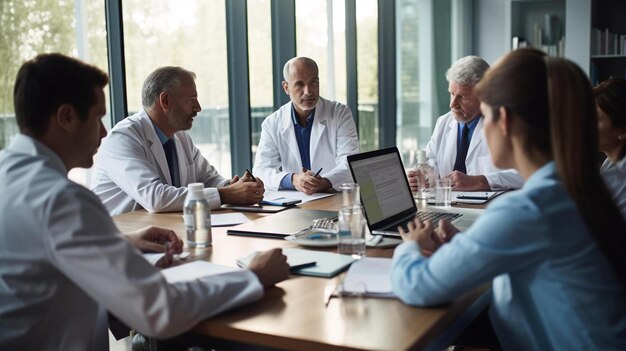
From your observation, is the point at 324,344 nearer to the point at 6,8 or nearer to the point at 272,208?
the point at 272,208

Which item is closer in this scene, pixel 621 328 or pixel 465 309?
pixel 621 328

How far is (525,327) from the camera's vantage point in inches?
56.8

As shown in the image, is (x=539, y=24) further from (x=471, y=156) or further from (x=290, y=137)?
(x=290, y=137)

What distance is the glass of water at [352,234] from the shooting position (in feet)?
6.01

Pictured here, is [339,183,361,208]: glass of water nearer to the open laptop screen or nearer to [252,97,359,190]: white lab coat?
the open laptop screen

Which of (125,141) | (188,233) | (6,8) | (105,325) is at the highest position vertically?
(6,8)

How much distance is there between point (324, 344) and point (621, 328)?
2.11 feet

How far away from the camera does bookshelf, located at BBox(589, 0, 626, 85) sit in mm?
6004

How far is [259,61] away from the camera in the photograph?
459 centimetres

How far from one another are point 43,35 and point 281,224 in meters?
1.60

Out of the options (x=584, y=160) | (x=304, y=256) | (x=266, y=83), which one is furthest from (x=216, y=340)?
(x=266, y=83)

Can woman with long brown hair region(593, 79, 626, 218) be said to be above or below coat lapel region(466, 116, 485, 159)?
above

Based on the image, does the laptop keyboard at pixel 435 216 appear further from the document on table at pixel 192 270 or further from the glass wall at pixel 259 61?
the glass wall at pixel 259 61

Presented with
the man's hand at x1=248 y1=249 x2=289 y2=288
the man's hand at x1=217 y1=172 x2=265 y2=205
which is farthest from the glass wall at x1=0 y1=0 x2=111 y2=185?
the man's hand at x1=248 y1=249 x2=289 y2=288
